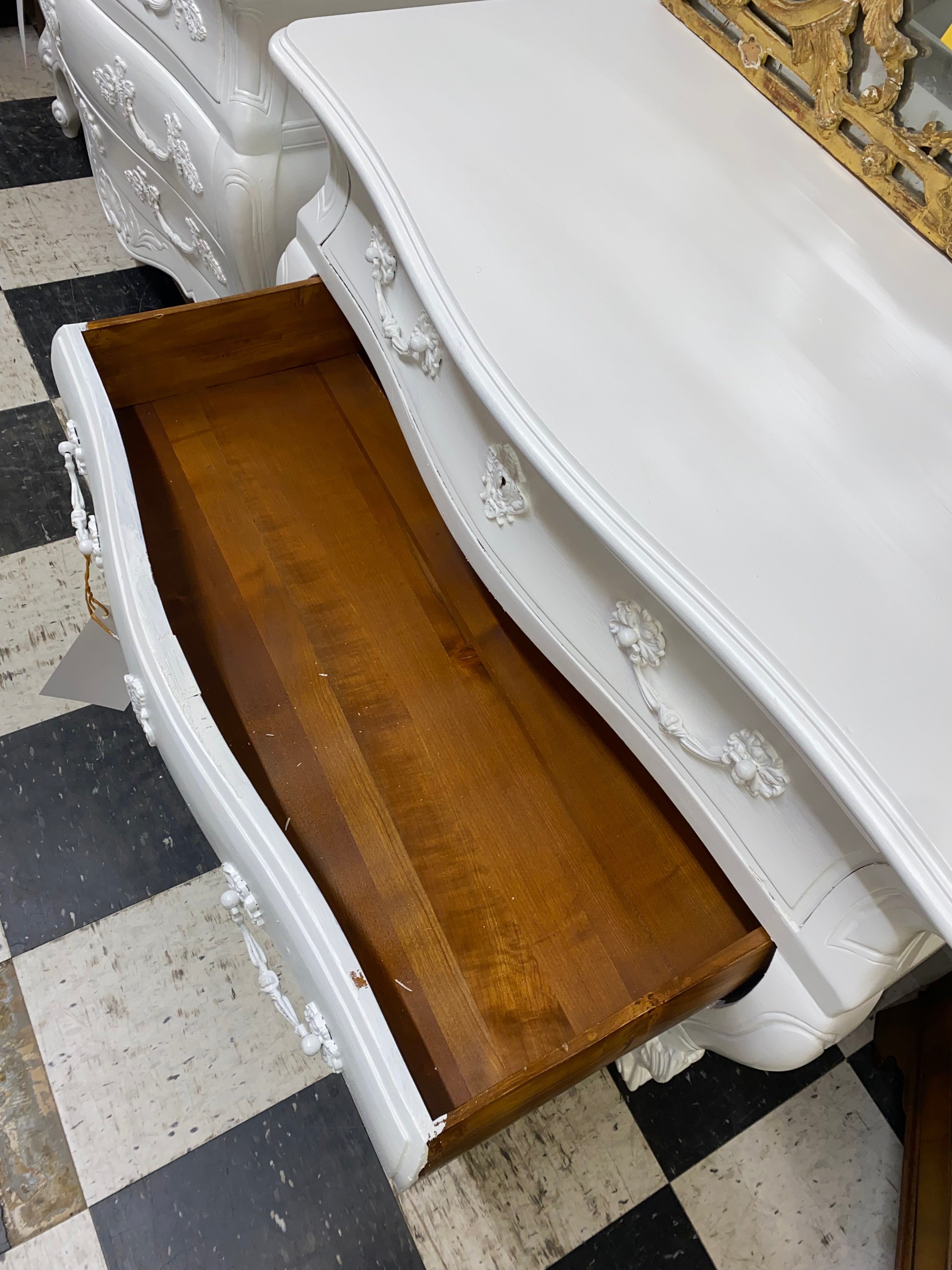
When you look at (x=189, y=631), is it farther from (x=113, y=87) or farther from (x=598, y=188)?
(x=113, y=87)

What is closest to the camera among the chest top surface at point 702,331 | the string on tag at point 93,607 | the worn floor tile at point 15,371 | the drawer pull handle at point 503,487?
the chest top surface at point 702,331

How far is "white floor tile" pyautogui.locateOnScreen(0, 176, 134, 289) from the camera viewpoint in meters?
1.37

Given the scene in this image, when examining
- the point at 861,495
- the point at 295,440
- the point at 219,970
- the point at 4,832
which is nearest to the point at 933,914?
the point at 861,495

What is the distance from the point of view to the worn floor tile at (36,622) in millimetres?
1006

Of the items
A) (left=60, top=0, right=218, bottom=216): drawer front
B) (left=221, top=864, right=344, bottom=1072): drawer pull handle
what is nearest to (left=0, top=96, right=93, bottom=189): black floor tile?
(left=60, top=0, right=218, bottom=216): drawer front

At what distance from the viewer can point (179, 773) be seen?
57 cm

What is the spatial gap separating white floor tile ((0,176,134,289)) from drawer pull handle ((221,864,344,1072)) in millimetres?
1191

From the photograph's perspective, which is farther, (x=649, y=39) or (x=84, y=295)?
(x=84, y=295)

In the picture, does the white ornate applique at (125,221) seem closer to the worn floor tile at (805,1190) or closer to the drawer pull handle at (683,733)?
the drawer pull handle at (683,733)

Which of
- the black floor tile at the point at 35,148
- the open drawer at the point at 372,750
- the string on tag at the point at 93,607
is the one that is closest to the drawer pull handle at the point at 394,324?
the open drawer at the point at 372,750

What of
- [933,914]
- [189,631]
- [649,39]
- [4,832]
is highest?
[649,39]

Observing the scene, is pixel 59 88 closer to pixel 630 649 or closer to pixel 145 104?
pixel 145 104

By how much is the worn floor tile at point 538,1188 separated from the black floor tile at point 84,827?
1.32 feet

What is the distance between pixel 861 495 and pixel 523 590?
0.23 metres
